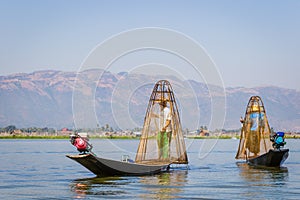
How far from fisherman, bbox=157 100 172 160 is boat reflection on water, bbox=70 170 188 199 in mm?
1455

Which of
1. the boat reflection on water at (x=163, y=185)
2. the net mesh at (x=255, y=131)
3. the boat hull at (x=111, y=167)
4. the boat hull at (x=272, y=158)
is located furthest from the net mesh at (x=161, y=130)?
the net mesh at (x=255, y=131)

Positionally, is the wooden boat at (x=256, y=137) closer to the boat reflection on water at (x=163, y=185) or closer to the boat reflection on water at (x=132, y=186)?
the boat reflection on water at (x=163, y=185)

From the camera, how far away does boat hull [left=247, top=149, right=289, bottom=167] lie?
131 ft

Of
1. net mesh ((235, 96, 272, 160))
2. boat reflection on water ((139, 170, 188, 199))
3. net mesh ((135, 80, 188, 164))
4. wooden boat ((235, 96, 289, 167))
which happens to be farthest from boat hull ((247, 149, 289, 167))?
boat reflection on water ((139, 170, 188, 199))

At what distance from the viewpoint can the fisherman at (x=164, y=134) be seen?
1394 inches

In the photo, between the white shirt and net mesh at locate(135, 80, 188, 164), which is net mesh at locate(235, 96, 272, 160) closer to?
net mesh at locate(135, 80, 188, 164)

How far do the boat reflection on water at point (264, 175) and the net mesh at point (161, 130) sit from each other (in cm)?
417

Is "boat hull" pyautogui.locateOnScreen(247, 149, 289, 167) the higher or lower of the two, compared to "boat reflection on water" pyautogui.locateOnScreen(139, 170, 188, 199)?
higher

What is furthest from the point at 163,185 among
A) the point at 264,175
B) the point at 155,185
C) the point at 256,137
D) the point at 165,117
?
the point at 256,137

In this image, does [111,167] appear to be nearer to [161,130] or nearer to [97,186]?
[97,186]

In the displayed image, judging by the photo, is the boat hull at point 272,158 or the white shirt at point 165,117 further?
the boat hull at point 272,158

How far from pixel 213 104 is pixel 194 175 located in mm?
4421

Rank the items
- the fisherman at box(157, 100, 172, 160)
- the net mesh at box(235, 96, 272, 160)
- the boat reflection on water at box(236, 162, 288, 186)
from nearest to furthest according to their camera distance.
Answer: the boat reflection on water at box(236, 162, 288, 186)
the fisherman at box(157, 100, 172, 160)
the net mesh at box(235, 96, 272, 160)

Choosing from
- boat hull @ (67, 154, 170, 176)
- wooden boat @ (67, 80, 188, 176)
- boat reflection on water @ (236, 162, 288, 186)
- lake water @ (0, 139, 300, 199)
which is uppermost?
wooden boat @ (67, 80, 188, 176)
